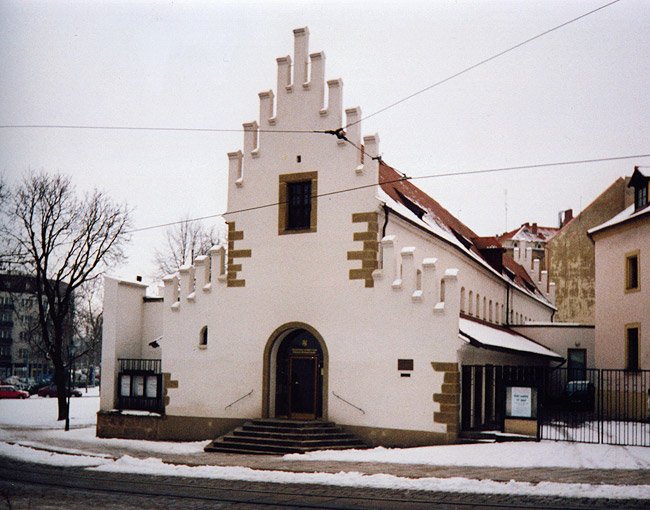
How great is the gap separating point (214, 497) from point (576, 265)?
50.6m

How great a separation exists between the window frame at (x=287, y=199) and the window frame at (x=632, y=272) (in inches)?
611

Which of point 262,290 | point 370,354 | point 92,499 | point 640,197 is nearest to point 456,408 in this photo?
point 370,354

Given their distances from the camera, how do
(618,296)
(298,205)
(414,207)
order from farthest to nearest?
(618,296)
(414,207)
(298,205)

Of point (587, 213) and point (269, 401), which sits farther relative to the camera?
point (587, 213)

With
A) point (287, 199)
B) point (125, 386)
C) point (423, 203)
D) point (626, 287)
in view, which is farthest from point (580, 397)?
point (125, 386)

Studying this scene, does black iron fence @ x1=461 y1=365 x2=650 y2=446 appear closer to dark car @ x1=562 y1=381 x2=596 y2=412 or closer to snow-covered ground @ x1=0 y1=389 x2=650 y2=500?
dark car @ x1=562 y1=381 x2=596 y2=412

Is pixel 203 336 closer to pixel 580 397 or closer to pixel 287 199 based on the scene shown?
pixel 287 199

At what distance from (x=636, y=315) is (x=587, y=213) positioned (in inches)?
901

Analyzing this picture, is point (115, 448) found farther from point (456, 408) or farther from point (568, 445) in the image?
point (568, 445)

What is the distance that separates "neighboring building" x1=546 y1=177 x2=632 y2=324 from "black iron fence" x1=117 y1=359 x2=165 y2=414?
116 ft

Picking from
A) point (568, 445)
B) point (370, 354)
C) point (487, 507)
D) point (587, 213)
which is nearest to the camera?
point (487, 507)

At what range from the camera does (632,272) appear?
35000mm

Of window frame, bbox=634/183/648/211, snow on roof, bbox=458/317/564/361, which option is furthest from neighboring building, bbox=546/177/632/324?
window frame, bbox=634/183/648/211

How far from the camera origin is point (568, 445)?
23.9 m
